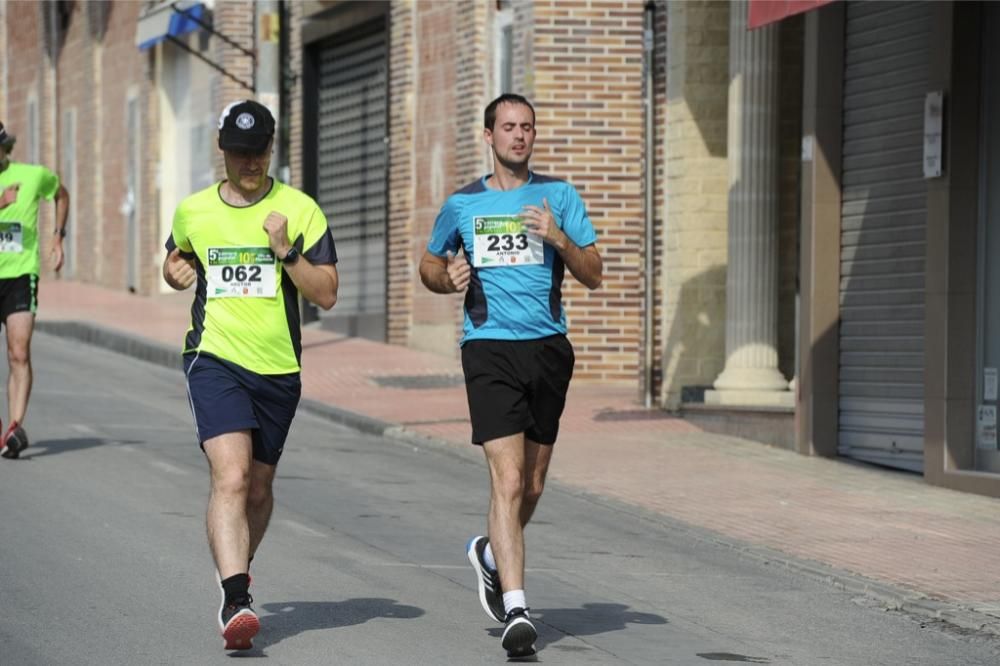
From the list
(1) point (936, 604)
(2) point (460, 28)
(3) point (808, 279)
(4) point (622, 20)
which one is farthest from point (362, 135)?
(1) point (936, 604)

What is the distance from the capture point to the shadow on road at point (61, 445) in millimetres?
14297

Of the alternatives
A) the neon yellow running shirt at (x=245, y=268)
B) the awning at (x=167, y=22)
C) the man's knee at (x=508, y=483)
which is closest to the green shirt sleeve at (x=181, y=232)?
the neon yellow running shirt at (x=245, y=268)

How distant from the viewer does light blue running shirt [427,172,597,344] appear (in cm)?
820

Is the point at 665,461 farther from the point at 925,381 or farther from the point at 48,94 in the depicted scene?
the point at 48,94

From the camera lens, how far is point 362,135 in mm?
28250

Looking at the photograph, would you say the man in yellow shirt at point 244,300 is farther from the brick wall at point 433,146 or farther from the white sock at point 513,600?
the brick wall at point 433,146

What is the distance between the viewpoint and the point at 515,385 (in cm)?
820

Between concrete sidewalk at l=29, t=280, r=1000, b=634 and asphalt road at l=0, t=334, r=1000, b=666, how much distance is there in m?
0.25

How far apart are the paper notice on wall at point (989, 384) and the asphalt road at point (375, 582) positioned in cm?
278

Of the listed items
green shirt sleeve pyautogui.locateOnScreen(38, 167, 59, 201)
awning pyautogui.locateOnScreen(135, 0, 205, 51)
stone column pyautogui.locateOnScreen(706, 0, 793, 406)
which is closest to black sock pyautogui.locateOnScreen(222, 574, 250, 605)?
green shirt sleeve pyautogui.locateOnScreen(38, 167, 59, 201)

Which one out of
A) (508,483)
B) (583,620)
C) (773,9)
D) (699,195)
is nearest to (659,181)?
(699,195)

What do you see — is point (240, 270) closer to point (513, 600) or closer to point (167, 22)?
point (513, 600)

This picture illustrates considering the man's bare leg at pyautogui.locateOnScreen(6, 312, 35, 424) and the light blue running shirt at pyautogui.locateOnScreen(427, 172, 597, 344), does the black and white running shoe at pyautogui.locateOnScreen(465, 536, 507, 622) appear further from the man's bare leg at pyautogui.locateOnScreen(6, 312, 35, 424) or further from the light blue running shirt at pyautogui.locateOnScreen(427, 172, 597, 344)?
the man's bare leg at pyautogui.locateOnScreen(6, 312, 35, 424)

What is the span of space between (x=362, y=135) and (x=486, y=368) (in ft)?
66.5
